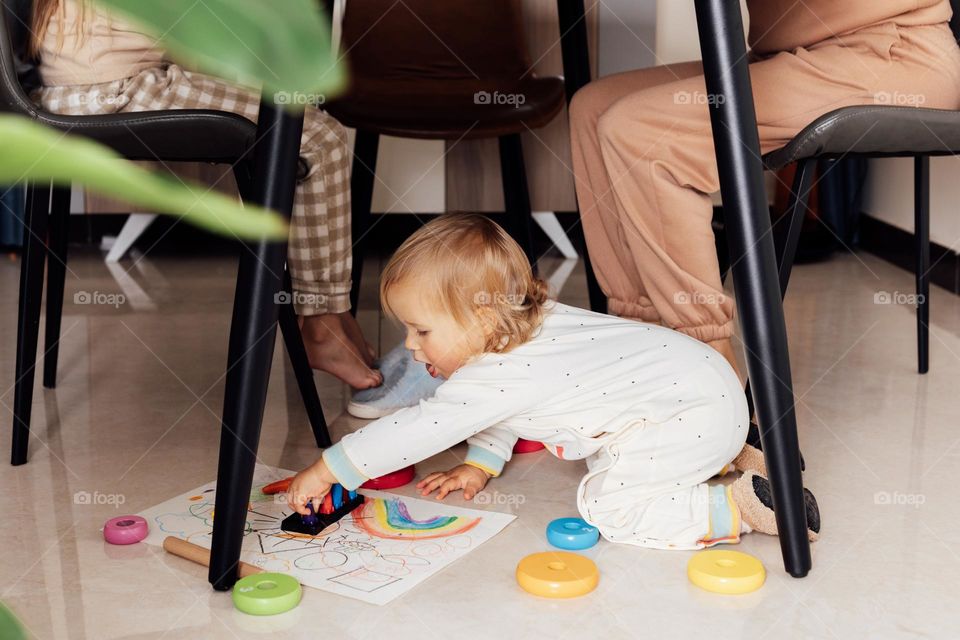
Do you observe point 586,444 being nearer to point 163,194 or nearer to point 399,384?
point 399,384

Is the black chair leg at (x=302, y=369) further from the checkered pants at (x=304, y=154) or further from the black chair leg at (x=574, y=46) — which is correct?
the black chair leg at (x=574, y=46)

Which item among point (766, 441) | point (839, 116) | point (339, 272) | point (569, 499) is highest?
point (839, 116)

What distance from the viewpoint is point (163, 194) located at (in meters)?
0.16

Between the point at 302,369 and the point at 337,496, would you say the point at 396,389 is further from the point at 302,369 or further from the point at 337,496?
the point at 337,496

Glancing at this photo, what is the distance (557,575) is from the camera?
875 millimetres

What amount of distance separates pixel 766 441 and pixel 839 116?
16.4 inches

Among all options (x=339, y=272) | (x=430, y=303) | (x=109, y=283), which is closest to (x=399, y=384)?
(x=339, y=272)

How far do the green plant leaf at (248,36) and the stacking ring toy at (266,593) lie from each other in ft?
2.38

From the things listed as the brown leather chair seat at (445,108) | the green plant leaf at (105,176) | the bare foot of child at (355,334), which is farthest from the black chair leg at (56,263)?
the green plant leaf at (105,176)

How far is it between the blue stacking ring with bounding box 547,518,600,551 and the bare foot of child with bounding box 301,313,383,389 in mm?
485

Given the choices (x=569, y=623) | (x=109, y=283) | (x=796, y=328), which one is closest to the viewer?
(x=569, y=623)

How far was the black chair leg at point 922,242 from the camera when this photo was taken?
4.93ft

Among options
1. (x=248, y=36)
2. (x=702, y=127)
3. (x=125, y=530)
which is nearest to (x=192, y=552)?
(x=125, y=530)

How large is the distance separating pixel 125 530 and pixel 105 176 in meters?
0.90
